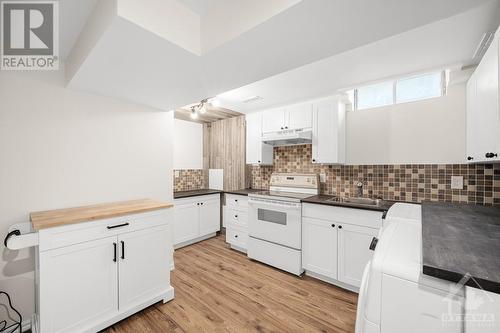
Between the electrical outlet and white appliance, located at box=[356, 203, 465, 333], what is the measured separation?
1768 millimetres

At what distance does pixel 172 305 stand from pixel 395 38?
3.07 meters

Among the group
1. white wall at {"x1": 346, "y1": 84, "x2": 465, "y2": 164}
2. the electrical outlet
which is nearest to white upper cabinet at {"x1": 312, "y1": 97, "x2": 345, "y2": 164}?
white wall at {"x1": 346, "y1": 84, "x2": 465, "y2": 164}

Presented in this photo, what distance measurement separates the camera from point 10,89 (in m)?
1.64

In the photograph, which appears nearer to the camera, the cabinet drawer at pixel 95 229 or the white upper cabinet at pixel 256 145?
the cabinet drawer at pixel 95 229

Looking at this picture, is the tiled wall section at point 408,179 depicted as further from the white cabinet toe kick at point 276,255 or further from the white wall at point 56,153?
the white wall at point 56,153

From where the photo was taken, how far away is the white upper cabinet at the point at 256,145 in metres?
3.38

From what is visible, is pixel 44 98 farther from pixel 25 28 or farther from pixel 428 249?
pixel 428 249

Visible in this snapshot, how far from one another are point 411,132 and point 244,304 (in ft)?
8.75

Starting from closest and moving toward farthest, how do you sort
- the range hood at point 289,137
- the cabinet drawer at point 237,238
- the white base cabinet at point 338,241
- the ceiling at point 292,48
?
the ceiling at point 292,48, the white base cabinet at point 338,241, the range hood at point 289,137, the cabinet drawer at point 237,238

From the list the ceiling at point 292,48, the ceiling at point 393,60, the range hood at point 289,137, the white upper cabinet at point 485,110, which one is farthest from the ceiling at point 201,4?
the range hood at point 289,137

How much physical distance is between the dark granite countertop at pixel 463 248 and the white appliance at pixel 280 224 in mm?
1358

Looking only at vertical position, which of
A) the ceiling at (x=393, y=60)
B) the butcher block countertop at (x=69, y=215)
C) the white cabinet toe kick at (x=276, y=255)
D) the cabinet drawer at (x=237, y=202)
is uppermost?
the ceiling at (x=393, y=60)

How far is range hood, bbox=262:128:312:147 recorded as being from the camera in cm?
280

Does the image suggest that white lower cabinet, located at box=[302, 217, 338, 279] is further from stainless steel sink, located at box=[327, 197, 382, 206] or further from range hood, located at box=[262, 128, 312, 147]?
range hood, located at box=[262, 128, 312, 147]
